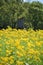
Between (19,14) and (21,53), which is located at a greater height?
(21,53)

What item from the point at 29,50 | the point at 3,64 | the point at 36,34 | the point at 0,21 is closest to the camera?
the point at 3,64

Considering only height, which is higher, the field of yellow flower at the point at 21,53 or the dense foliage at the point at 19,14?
the field of yellow flower at the point at 21,53

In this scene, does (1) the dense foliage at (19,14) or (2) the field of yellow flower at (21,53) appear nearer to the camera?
(2) the field of yellow flower at (21,53)

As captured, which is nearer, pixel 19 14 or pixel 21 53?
pixel 21 53

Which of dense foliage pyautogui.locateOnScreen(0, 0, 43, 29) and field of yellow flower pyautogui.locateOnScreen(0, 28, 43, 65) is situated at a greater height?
field of yellow flower pyautogui.locateOnScreen(0, 28, 43, 65)

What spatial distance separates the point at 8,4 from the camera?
14.8 metres

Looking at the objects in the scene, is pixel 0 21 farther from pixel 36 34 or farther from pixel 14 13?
pixel 36 34

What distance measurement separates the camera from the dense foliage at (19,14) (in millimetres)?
14117

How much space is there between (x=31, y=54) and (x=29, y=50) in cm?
15

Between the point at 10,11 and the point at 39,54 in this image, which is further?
the point at 10,11

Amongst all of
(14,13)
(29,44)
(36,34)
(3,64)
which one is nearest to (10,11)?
(14,13)

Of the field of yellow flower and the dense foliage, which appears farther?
the dense foliage

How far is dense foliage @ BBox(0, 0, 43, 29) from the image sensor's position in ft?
46.3

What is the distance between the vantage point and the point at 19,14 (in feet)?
46.9
